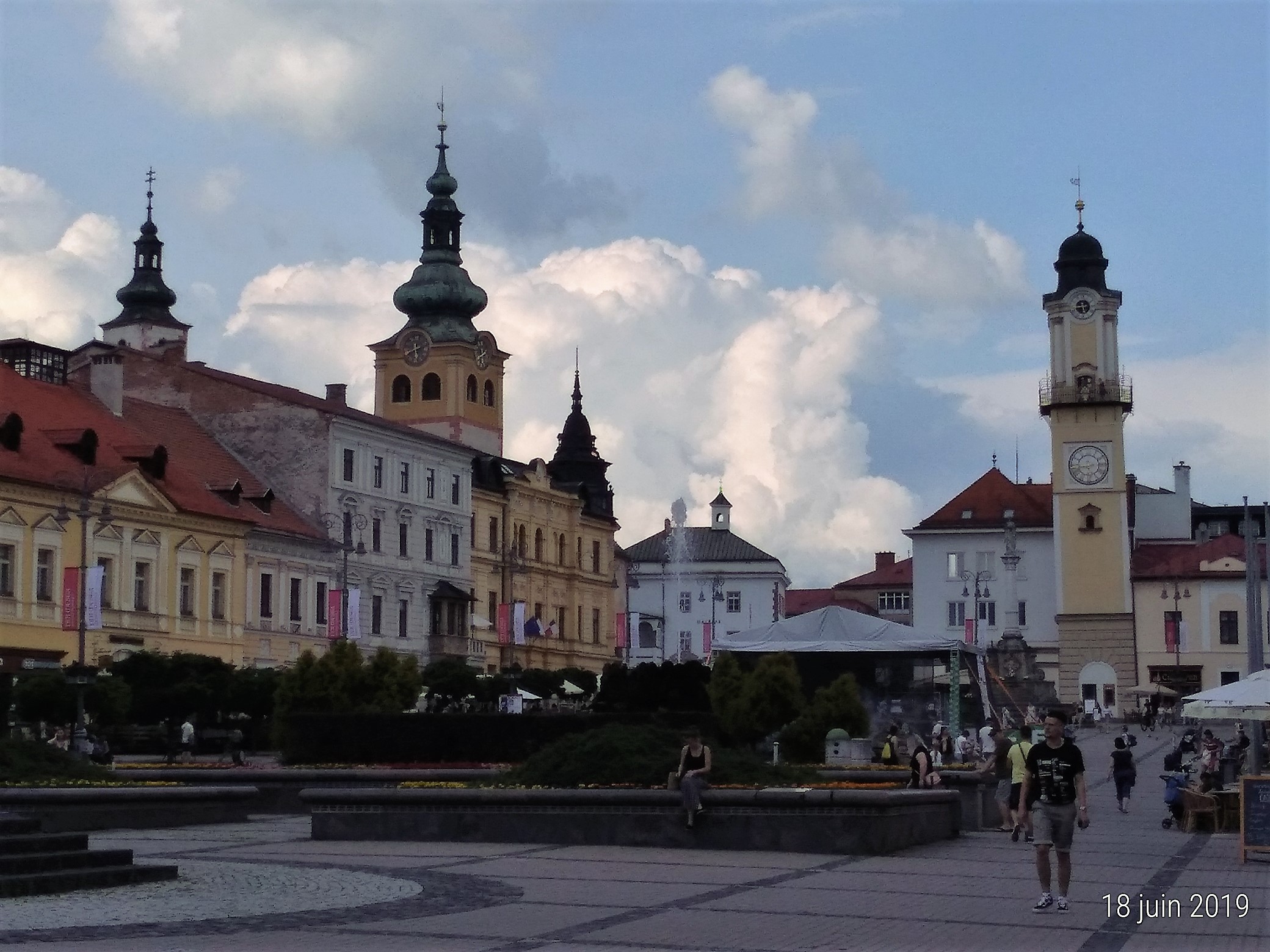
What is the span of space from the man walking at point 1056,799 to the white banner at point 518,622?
63306 millimetres

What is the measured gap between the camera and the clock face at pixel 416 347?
10069 centimetres

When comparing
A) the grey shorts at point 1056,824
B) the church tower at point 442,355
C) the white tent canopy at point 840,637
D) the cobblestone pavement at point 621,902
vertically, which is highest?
the church tower at point 442,355

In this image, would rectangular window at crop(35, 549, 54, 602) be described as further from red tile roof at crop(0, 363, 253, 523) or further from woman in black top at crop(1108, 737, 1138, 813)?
woman in black top at crop(1108, 737, 1138, 813)

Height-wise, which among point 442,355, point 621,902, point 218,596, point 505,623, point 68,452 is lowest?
point 621,902

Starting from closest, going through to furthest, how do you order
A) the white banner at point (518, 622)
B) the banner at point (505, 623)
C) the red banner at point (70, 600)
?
the red banner at point (70, 600)
the banner at point (505, 623)
the white banner at point (518, 622)

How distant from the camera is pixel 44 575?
56844 millimetres

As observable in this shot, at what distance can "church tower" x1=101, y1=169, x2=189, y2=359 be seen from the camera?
366 ft

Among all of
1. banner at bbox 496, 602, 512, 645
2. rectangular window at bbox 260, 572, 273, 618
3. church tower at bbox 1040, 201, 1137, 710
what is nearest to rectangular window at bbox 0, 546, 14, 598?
rectangular window at bbox 260, 572, 273, 618

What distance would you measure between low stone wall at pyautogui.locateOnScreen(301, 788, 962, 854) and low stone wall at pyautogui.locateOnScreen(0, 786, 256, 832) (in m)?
2.19

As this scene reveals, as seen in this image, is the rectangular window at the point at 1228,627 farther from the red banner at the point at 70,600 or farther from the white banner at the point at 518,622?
the red banner at the point at 70,600

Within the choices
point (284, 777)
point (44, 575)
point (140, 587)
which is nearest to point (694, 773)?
point (284, 777)

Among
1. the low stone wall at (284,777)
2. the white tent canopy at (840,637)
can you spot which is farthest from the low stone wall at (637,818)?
the white tent canopy at (840,637)

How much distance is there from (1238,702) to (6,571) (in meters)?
38.7

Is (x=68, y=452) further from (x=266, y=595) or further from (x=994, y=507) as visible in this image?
(x=994, y=507)
